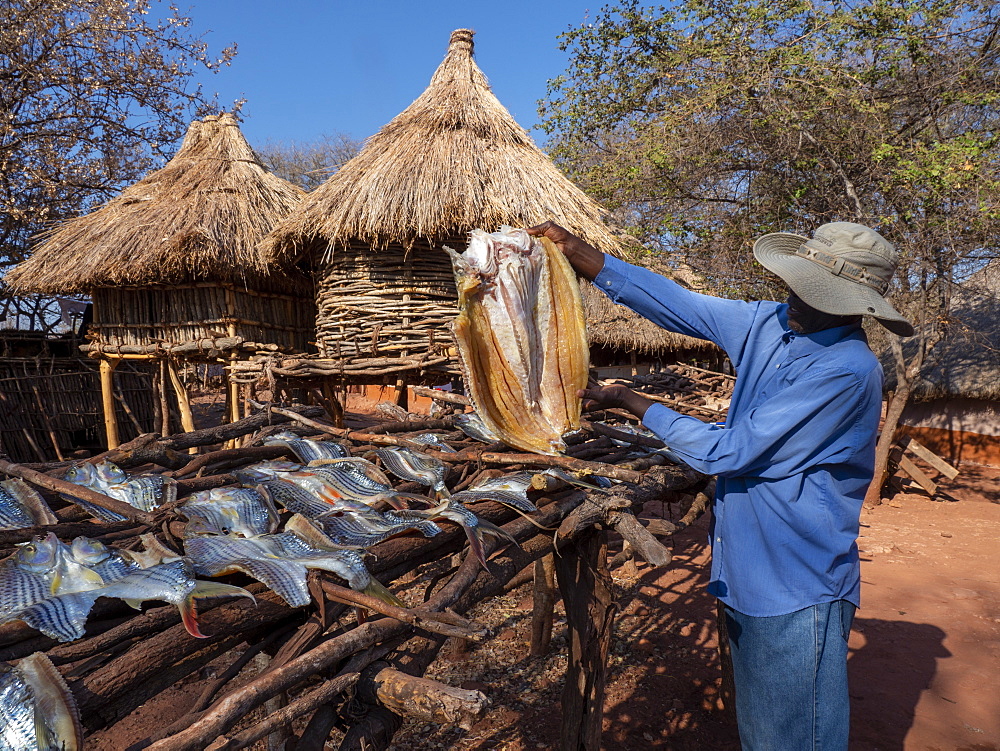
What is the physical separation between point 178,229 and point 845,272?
7.64 m

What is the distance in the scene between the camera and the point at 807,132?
26.0 ft

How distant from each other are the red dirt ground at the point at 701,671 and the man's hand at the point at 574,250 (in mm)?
2205

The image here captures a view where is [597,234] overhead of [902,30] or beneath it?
beneath

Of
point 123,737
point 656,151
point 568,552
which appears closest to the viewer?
point 568,552

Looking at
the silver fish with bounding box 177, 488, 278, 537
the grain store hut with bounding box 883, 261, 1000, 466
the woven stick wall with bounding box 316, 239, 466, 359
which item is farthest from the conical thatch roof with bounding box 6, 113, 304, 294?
the grain store hut with bounding box 883, 261, 1000, 466

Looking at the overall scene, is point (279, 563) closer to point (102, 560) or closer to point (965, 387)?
point (102, 560)

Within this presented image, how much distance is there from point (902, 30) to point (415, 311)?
21.5ft

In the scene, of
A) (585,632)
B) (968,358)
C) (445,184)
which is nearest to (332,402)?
(445,184)

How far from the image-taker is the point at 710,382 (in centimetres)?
746

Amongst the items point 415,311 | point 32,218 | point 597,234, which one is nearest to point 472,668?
point 415,311

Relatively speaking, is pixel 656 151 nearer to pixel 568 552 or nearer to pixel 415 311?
pixel 415 311

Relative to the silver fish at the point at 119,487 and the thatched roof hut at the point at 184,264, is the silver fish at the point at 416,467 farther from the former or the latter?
the thatched roof hut at the point at 184,264

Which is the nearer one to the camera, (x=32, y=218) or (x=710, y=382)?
(x=710, y=382)

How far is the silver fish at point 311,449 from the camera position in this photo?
2592 mm
